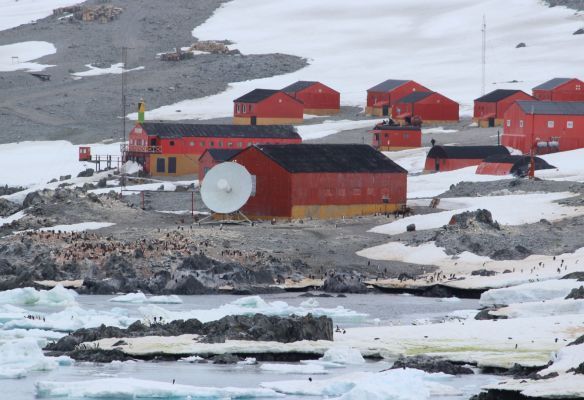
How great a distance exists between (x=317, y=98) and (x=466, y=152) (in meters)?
38.1

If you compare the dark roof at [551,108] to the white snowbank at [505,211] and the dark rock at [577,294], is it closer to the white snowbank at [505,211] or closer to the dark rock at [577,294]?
the white snowbank at [505,211]

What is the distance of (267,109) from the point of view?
112m

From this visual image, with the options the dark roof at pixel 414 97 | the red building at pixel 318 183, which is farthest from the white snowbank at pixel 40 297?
the dark roof at pixel 414 97

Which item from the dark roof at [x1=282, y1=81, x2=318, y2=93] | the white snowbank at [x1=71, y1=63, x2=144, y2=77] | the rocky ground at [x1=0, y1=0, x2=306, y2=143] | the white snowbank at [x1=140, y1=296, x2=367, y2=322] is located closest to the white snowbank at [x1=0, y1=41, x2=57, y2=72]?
the rocky ground at [x1=0, y1=0, x2=306, y2=143]

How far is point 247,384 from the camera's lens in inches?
1155

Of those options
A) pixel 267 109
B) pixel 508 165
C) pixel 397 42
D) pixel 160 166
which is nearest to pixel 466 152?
pixel 508 165

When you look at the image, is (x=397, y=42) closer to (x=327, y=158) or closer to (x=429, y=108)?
(x=429, y=108)

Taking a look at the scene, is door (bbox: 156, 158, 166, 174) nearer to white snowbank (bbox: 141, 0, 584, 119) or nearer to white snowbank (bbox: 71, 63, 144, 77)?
white snowbank (bbox: 141, 0, 584, 119)

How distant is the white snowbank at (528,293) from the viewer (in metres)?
41.5

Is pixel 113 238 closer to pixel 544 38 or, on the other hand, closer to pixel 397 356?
pixel 397 356

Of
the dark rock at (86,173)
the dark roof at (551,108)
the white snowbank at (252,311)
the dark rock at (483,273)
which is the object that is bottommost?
the white snowbank at (252,311)

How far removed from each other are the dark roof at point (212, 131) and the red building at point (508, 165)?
16439mm

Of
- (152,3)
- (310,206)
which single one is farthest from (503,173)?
(152,3)

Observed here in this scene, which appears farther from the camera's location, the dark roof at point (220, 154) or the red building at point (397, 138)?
the red building at point (397, 138)
